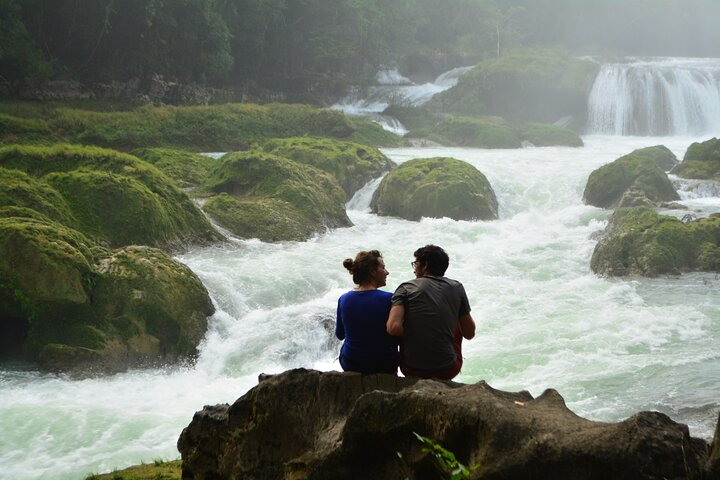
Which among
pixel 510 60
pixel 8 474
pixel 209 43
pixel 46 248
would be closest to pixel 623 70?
pixel 510 60

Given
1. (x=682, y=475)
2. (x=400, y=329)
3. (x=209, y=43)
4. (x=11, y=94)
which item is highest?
(x=209, y=43)

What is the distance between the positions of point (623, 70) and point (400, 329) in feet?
134

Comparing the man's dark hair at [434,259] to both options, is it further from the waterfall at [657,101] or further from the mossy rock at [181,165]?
the waterfall at [657,101]

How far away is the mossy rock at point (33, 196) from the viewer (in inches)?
459

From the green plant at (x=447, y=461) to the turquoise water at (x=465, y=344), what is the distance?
4179 millimetres

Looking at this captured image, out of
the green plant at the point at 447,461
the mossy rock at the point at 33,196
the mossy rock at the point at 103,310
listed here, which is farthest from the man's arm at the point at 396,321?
the mossy rock at the point at 33,196

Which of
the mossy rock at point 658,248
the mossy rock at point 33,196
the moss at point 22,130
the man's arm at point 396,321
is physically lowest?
the mossy rock at point 658,248

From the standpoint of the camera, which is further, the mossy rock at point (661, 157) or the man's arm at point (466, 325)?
the mossy rock at point (661, 157)

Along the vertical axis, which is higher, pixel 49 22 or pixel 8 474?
pixel 49 22

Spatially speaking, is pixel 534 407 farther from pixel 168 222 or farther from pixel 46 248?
pixel 168 222

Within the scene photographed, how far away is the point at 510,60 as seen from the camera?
48875 mm

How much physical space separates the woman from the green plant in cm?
105

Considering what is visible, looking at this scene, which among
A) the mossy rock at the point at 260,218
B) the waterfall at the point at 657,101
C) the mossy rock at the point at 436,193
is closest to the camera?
the mossy rock at the point at 260,218

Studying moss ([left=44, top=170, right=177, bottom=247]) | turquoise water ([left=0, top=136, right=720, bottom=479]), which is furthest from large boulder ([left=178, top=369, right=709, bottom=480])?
moss ([left=44, top=170, right=177, bottom=247])
